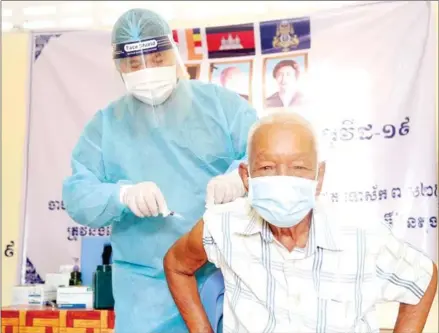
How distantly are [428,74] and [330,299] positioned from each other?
63.7 inches

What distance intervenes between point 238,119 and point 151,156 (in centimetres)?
23

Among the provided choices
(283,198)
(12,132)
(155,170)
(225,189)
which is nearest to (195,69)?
(12,132)

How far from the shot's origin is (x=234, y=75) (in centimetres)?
275

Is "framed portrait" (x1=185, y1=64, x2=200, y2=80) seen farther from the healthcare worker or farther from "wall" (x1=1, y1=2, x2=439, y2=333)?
the healthcare worker

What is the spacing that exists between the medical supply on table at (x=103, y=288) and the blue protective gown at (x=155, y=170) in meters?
0.94

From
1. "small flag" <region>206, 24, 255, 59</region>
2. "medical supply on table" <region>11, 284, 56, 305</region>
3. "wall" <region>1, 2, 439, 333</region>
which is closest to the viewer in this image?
"medical supply on table" <region>11, 284, 56, 305</region>

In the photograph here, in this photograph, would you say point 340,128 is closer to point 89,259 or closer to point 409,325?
point 89,259

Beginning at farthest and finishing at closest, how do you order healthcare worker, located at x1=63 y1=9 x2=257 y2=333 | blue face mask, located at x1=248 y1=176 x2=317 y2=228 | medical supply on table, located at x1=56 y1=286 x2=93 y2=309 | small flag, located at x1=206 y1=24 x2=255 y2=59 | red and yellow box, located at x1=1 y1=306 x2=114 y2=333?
1. small flag, located at x1=206 y1=24 x2=255 y2=59
2. medical supply on table, located at x1=56 y1=286 x2=93 y2=309
3. red and yellow box, located at x1=1 y1=306 x2=114 y2=333
4. healthcare worker, located at x1=63 y1=9 x2=257 y2=333
5. blue face mask, located at x1=248 y1=176 x2=317 y2=228

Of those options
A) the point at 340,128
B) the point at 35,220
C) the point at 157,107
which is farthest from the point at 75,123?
the point at 157,107

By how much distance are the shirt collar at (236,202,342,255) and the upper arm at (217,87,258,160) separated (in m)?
0.24

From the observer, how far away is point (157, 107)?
1.62m

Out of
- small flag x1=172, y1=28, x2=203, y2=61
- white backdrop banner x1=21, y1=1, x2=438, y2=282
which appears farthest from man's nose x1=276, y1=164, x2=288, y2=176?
small flag x1=172, y1=28, x2=203, y2=61

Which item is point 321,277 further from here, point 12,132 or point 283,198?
point 12,132

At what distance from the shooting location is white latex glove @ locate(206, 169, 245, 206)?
142 centimetres
